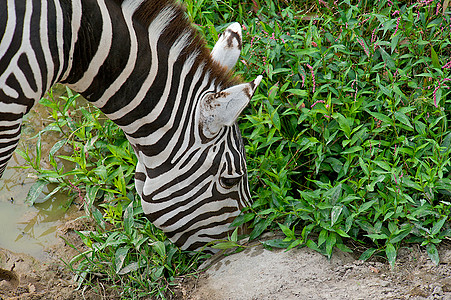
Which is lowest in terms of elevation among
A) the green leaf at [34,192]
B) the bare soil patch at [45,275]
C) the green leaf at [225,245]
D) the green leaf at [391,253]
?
the green leaf at [391,253]

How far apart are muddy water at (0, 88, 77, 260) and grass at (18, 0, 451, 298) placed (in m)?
0.22

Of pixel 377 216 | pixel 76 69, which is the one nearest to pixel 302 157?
pixel 377 216

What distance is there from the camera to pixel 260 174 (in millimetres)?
4105

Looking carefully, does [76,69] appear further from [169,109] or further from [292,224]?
[292,224]

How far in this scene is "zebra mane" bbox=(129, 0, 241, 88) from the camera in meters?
3.04

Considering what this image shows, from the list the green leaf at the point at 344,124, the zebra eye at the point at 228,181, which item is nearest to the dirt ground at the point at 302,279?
the zebra eye at the point at 228,181

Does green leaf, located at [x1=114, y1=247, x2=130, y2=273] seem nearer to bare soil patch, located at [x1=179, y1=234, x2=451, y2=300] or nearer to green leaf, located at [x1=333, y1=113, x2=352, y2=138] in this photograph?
bare soil patch, located at [x1=179, y1=234, x2=451, y2=300]

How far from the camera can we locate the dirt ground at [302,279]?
329 cm

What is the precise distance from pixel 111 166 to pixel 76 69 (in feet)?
5.79

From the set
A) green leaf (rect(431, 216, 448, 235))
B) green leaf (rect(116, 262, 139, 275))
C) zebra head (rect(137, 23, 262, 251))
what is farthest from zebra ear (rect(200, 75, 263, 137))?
green leaf (rect(431, 216, 448, 235))

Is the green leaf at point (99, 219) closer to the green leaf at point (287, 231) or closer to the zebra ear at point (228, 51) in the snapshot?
the green leaf at point (287, 231)

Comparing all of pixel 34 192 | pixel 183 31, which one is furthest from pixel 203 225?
pixel 34 192

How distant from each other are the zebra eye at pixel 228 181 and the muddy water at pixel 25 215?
73.6 inches

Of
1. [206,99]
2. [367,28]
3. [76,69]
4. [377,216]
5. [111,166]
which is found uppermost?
[76,69]
